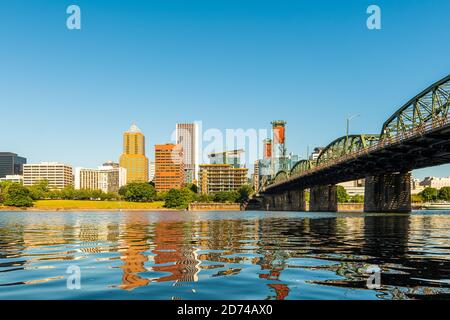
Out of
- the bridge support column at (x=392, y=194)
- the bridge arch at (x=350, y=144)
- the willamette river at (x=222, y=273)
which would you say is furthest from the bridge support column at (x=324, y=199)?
the willamette river at (x=222, y=273)

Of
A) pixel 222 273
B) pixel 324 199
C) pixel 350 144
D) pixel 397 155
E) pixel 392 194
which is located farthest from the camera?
pixel 324 199

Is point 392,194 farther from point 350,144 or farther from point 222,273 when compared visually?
point 222,273

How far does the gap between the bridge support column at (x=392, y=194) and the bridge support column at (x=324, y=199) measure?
5004 centimetres

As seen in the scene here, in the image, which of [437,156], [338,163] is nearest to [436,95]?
[437,156]

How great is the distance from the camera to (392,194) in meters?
117

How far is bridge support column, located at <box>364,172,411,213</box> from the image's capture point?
116125 mm

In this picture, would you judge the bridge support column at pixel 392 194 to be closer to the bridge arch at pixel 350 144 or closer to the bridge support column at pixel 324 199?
the bridge arch at pixel 350 144

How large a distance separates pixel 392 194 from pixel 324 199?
2269 inches

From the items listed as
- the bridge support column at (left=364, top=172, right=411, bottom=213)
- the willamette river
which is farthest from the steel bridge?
the willamette river

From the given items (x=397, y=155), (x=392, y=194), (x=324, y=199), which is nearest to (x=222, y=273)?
(x=397, y=155)

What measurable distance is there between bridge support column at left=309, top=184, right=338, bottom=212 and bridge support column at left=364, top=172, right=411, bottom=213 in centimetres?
5004
